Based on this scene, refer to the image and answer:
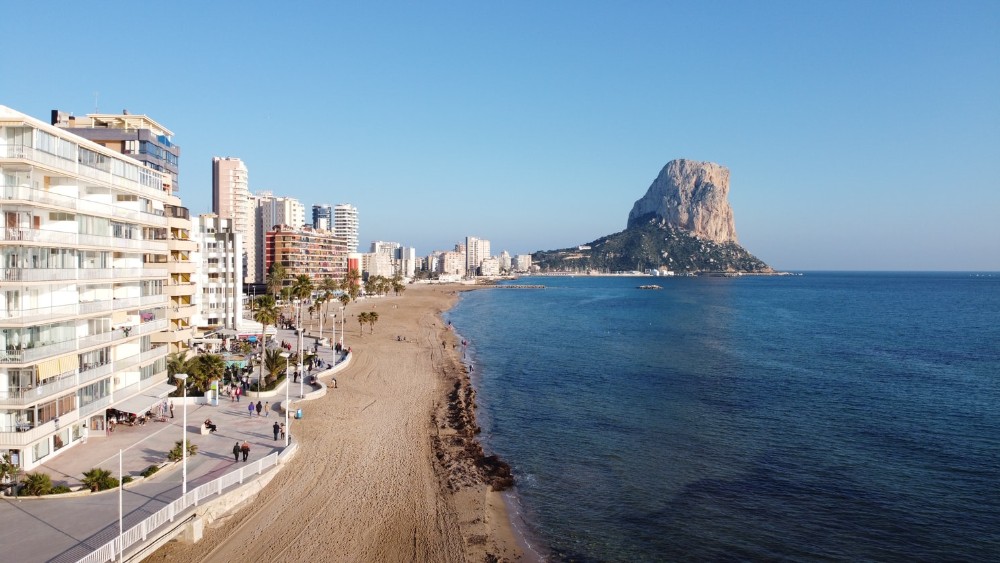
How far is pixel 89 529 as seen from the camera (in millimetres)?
16047

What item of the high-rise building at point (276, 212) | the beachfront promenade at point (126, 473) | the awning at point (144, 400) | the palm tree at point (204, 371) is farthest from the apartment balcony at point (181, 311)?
the high-rise building at point (276, 212)

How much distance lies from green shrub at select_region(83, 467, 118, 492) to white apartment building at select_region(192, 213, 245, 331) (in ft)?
110

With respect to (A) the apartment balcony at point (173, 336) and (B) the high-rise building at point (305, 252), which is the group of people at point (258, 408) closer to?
(A) the apartment balcony at point (173, 336)

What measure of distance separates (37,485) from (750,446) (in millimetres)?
29673

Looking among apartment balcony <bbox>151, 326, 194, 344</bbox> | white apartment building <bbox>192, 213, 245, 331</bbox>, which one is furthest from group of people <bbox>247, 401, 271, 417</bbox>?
white apartment building <bbox>192, 213, 245, 331</bbox>

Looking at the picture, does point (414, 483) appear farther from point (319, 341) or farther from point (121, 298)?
point (319, 341)

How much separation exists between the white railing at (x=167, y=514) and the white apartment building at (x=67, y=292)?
673 centimetres

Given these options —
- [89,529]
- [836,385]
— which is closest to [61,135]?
[89,529]

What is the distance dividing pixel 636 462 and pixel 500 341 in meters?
44.2

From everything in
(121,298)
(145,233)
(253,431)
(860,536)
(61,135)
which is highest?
(61,135)

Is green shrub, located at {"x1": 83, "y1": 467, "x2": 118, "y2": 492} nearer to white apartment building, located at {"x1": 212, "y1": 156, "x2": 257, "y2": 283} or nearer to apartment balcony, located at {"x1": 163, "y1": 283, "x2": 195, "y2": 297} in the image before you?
apartment balcony, located at {"x1": 163, "y1": 283, "x2": 195, "y2": 297}

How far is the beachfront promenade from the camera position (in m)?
15.5

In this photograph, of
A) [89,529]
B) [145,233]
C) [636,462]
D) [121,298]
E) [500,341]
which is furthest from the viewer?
[500,341]

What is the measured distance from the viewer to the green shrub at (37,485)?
18.2m
